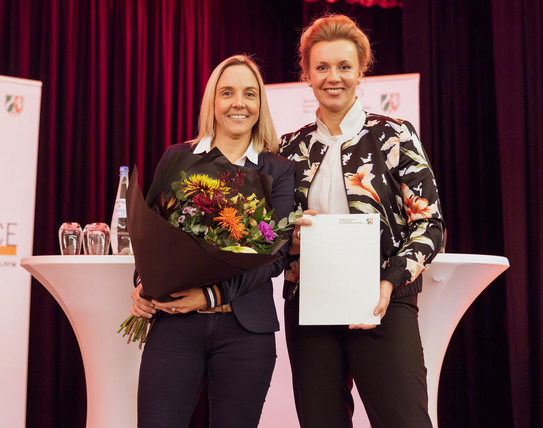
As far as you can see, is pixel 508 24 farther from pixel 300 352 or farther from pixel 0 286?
pixel 0 286

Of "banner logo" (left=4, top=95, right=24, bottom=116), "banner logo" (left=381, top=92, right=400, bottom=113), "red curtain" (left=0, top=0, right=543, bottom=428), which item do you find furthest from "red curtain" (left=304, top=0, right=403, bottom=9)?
"banner logo" (left=4, top=95, right=24, bottom=116)

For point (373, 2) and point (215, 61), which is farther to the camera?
point (215, 61)

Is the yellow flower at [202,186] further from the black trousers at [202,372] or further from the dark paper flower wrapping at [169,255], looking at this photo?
the black trousers at [202,372]

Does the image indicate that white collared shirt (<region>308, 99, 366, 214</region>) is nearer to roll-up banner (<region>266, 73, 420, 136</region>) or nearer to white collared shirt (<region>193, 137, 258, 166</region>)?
white collared shirt (<region>193, 137, 258, 166</region>)

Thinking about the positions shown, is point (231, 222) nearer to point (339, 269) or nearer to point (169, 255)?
point (169, 255)

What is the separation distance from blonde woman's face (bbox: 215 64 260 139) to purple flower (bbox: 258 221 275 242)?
18.5 inches

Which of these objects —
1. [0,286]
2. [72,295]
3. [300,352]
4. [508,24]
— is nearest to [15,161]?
[0,286]

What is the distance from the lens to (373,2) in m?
4.62

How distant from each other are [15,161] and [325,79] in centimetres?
228

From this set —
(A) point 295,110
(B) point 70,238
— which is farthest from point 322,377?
(A) point 295,110

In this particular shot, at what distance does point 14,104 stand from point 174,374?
8.18 ft

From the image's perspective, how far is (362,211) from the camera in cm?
193

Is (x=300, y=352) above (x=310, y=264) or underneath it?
underneath

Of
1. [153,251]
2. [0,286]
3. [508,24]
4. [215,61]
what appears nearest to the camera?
[153,251]
